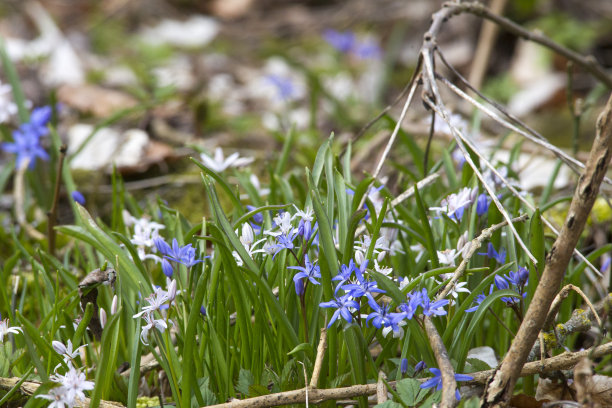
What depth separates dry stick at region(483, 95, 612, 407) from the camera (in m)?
1.14

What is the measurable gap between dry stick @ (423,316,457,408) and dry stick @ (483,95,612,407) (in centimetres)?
9

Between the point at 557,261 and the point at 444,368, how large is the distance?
0.33 meters

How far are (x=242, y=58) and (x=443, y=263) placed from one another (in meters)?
5.29

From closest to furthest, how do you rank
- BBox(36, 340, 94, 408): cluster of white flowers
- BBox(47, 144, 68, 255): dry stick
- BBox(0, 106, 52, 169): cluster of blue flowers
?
BBox(36, 340, 94, 408): cluster of white flowers < BBox(47, 144, 68, 255): dry stick < BBox(0, 106, 52, 169): cluster of blue flowers

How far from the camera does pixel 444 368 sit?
51.0 inches

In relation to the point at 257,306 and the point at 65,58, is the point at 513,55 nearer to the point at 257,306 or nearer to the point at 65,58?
the point at 65,58

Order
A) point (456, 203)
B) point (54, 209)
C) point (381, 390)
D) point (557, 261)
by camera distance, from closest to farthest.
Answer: point (557, 261) → point (381, 390) → point (456, 203) → point (54, 209)

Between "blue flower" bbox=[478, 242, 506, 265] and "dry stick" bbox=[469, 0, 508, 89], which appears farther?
"dry stick" bbox=[469, 0, 508, 89]

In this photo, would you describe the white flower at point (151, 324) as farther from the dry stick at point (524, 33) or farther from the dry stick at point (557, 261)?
the dry stick at point (524, 33)

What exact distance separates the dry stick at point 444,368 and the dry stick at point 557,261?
9 centimetres

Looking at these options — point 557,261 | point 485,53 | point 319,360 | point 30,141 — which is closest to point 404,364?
point 319,360

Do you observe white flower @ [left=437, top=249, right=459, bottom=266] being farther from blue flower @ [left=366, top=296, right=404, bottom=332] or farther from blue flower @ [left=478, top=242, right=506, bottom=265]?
blue flower @ [left=366, top=296, right=404, bottom=332]

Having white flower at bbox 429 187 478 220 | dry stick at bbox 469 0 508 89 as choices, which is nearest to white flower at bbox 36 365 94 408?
white flower at bbox 429 187 478 220

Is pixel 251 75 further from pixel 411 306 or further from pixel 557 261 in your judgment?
pixel 557 261
